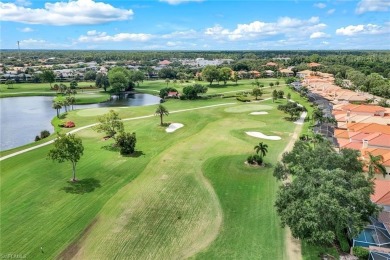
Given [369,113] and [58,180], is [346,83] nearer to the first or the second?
[369,113]

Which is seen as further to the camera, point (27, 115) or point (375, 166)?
point (27, 115)

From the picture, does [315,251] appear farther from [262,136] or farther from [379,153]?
[262,136]

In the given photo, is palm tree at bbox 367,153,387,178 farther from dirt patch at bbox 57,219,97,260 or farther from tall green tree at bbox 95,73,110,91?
tall green tree at bbox 95,73,110,91

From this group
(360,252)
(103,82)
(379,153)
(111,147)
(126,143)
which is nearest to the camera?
(360,252)

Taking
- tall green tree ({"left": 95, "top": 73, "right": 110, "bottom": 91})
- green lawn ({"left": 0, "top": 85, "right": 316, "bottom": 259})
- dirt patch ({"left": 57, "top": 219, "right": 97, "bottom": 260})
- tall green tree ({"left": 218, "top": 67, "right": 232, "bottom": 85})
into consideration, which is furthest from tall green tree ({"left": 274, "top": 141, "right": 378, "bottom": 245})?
tall green tree ({"left": 95, "top": 73, "right": 110, "bottom": 91})

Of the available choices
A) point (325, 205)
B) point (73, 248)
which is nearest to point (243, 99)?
point (325, 205)

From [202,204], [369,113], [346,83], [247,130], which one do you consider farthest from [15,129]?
[346,83]
